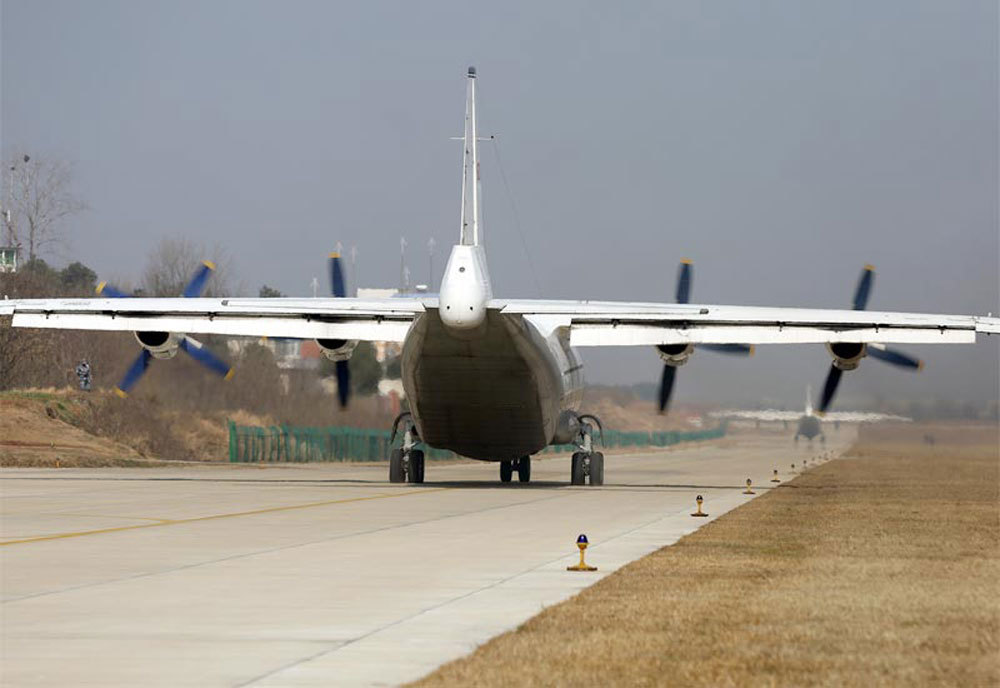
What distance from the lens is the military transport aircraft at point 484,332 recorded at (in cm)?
3256

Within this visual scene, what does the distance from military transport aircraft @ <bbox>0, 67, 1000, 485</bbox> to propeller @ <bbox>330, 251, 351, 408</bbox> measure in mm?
80

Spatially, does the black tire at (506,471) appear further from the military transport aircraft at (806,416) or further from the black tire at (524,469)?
the military transport aircraft at (806,416)

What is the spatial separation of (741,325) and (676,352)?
2.31 metres

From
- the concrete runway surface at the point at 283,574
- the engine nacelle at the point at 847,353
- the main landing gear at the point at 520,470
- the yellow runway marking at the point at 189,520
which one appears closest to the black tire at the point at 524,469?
the main landing gear at the point at 520,470

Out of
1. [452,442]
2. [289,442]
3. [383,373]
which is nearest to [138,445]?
[289,442]

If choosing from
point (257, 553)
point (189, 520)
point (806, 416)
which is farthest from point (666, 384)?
point (806, 416)

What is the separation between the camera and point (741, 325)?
116ft

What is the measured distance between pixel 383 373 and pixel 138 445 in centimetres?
1249

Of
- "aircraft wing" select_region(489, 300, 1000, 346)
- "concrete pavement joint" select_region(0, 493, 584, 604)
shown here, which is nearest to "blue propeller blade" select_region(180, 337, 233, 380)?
"aircraft wing" select_region(489, 300, 1000, 346)

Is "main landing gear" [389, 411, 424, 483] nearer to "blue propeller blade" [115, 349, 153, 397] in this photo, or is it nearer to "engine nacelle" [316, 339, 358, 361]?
"engine nacelle" [316, 339, 358, 361]

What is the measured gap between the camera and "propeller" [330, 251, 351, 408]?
38438mm

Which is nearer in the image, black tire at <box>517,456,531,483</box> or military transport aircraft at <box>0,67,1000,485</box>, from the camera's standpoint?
military transport aircraft at <box>0,67,1000,485</box>

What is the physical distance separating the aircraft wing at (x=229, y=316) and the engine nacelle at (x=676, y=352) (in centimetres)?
627

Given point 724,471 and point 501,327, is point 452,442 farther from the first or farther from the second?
point 724,471
